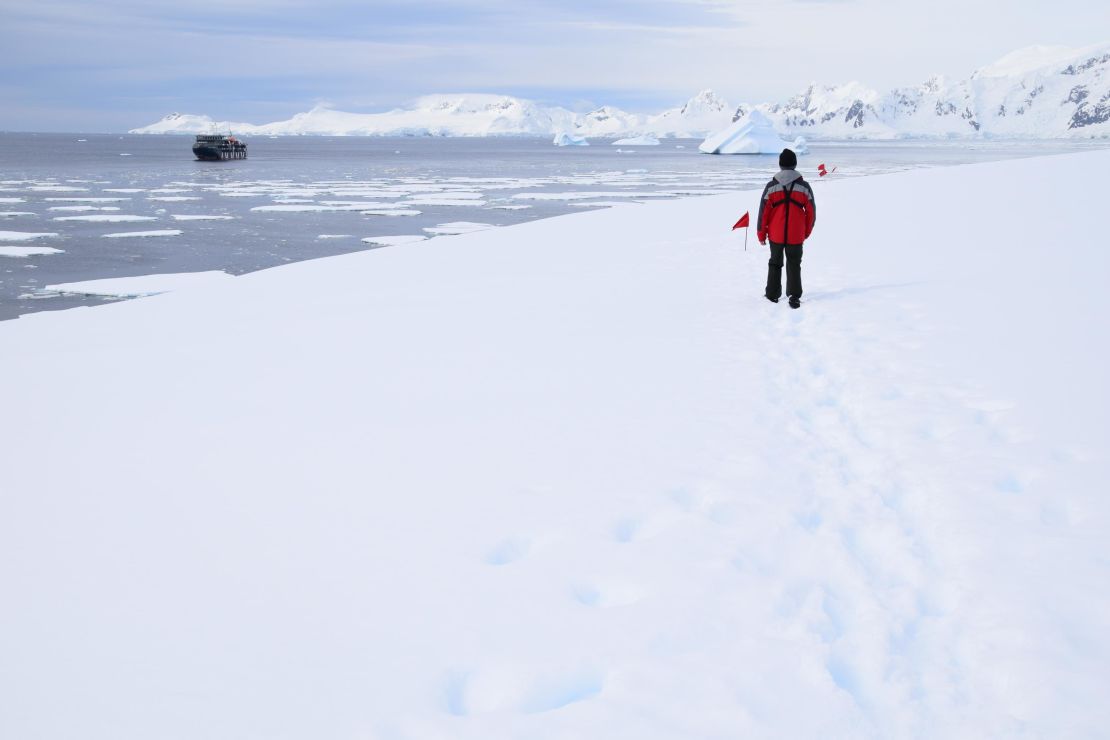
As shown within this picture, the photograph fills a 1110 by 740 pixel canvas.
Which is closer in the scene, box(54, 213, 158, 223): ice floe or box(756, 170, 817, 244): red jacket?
box(756, 170, 817, 244): red jacket

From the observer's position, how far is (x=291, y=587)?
3.28m

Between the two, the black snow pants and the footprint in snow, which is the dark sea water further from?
the footprint in snow

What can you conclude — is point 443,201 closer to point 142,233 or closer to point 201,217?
point 201,217

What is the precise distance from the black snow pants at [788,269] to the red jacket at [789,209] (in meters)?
0.12

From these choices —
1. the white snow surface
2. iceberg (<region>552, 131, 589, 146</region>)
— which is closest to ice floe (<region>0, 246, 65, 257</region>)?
the white snow surface

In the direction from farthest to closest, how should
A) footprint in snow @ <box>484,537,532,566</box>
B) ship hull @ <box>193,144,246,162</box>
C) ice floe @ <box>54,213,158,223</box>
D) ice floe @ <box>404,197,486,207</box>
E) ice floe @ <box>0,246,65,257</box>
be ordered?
ship hull @ <box>193,144,246,162</box>, ice floe @ <box>404,197,486,207</box>, ice floe @ <box>54,213,158,223</box>, ice floe @ <box>0,246,65,257</box>, footprint in snow @ <box>484,537,532,566</box>

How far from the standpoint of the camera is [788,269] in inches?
332

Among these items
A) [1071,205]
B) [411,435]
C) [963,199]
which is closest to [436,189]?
[963,199]

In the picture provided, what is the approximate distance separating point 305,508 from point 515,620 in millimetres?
1369

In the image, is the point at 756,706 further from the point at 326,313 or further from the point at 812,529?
the point at 326,313

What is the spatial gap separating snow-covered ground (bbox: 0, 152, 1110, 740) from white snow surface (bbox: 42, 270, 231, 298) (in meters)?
5.67

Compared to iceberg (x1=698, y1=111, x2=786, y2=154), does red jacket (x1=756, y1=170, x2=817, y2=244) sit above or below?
below

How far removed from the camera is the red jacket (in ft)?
26.4

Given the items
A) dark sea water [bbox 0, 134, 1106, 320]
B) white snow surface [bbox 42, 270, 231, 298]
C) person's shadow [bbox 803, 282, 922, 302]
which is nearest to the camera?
person's shadow [bbox 803, 282, 922, 302]
